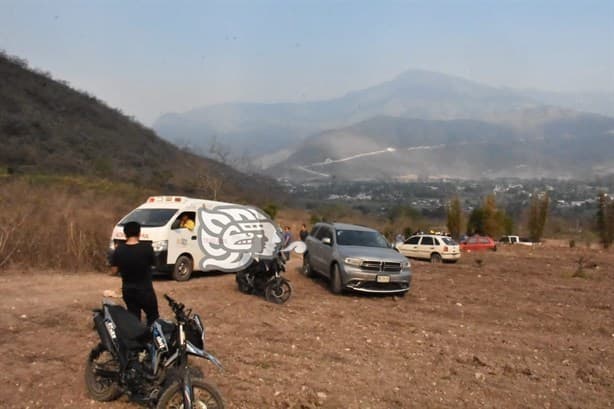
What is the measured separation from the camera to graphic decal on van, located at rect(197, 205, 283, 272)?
14.6 meters

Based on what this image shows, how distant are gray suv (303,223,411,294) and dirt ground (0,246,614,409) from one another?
12.9 inches

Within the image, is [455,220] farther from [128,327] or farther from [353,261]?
[128,327]

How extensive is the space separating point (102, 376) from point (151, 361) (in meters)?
0.78

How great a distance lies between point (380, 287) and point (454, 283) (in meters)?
4.50

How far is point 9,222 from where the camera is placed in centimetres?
1425

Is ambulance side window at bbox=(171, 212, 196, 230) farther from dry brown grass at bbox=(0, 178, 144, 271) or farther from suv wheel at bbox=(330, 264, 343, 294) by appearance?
suv wheel at bbox=(330, 264, 343, 294)

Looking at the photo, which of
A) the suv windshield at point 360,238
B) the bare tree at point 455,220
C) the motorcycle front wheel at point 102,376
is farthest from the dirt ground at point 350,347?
the bare tree at point 455,220

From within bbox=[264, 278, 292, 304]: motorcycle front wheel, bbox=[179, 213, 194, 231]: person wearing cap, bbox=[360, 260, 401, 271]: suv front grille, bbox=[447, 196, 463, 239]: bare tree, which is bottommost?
bbox=[264, 278, 292, 304]: motorcycle front wheel

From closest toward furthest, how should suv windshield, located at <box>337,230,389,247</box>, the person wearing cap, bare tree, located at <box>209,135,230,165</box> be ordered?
suv windshield, located at <box>337,230,389,247</box> < the person wearing cap < bare tree, located at <box>209,135,230,165</box>

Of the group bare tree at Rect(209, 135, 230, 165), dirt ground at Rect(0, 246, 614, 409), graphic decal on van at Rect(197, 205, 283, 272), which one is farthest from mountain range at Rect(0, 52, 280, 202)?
dirt ground at Rect(0, 246, 614, 409)

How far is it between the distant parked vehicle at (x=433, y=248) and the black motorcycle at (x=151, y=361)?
71.3 feet

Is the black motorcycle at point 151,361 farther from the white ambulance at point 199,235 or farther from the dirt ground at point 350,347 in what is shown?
the white ambulance at point 199,235

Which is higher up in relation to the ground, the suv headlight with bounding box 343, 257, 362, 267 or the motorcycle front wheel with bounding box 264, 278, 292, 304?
the suv headlight with bounding box 343, 257, 362, 267

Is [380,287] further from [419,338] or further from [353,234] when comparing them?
[419,338]
